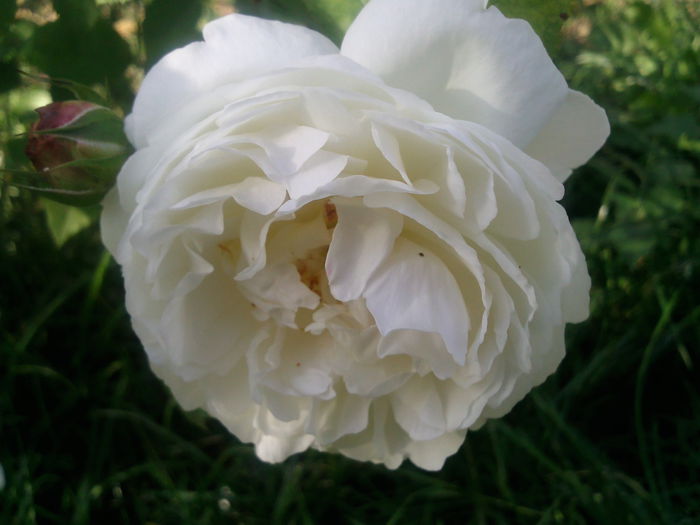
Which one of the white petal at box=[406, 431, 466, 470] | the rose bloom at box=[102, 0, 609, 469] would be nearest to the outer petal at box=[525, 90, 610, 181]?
the rose bloom at box=[102, 0, 609, 469]

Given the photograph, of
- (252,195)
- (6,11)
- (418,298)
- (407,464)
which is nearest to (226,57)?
(252,195)

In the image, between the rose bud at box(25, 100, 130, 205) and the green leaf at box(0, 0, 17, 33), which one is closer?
the rose bud at box(25, 100, 130, 205)

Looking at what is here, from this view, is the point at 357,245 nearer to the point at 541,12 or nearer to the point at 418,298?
the point at 418,298

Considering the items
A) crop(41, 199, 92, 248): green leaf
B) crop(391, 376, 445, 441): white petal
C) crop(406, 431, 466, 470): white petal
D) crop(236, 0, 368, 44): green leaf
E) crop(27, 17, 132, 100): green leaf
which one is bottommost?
crop(41, 199, 92, 248): green leaf

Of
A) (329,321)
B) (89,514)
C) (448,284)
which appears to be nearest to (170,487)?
(89,514)

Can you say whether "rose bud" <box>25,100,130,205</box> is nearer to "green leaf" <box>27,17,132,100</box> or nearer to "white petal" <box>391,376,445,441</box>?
"green leaf" <box>27,17,132,100</box>

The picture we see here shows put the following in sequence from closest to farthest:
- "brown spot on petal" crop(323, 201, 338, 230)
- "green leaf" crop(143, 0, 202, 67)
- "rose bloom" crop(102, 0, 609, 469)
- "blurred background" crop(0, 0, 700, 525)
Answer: "rose bloom" crop(102, 0, 609, 469) < "brown spot on petal" crop(323, 201, 338, 230) < "green leaf" crop(143, 0, 202, 67) < "blurred background" crop(0, 0, 700, 525)
